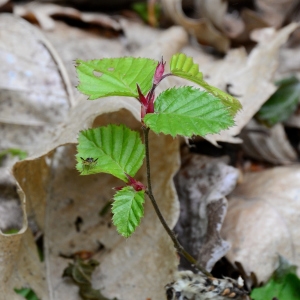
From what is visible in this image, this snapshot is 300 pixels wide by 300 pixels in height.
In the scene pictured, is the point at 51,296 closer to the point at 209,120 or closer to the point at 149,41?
the point at 209,120

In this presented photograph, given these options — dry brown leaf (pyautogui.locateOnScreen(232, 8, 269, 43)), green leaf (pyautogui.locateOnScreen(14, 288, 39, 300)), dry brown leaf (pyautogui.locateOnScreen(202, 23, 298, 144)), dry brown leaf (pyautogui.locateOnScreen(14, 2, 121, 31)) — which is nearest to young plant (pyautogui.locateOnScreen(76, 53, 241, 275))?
green leaf (pyautogui.locateOnScreen(14, 288, 39, 300))

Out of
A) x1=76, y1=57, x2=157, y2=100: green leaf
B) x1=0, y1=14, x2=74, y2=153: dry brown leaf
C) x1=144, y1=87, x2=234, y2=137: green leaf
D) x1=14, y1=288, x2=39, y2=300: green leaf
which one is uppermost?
x1=144, y1=87, x2=234, y2=137: green leaf

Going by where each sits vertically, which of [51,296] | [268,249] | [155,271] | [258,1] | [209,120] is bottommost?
[51,296]

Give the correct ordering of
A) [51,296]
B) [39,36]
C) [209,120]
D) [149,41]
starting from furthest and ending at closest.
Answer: [149,41], [39,36], [51,296], [209,120]

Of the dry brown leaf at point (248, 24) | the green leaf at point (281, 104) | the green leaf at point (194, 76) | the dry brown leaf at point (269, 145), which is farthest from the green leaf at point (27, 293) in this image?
the dry brown leaf at point (248, 24)

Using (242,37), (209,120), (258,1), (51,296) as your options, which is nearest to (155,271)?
(51,296)

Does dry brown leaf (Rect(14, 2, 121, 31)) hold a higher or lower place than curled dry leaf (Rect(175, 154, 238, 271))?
lower

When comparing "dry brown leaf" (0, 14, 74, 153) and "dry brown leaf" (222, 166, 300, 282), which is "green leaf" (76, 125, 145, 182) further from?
"dry brown leaf" (0, 14, 74, 153)
